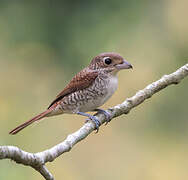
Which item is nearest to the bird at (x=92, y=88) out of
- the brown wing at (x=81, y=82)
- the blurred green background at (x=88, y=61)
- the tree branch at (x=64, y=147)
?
the brown wing at (x=81, y=82)

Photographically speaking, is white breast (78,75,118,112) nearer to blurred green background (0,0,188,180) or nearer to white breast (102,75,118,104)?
white breast (102,75,118,104)

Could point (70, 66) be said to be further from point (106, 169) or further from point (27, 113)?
point (106, 169)

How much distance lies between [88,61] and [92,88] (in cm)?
159

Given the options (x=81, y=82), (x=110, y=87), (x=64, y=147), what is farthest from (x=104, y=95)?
(x=64, y=147)

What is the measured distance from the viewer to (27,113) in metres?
6.14

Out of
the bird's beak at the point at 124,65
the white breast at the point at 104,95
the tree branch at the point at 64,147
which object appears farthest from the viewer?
the white breast at the point at 104,95

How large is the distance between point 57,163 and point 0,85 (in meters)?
1.49

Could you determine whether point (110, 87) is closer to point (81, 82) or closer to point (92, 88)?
point (92, 88)

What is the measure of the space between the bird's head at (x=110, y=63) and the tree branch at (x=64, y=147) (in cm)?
46

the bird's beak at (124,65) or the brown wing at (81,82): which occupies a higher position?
the bird's beak at (124,65)

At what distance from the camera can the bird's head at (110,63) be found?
4414 millimetres

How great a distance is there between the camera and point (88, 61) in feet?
19.8

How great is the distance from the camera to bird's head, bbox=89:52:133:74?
441 cm

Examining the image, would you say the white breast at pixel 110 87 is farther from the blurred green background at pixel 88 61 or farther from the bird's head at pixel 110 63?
the blurred green background at pixel 88 61
